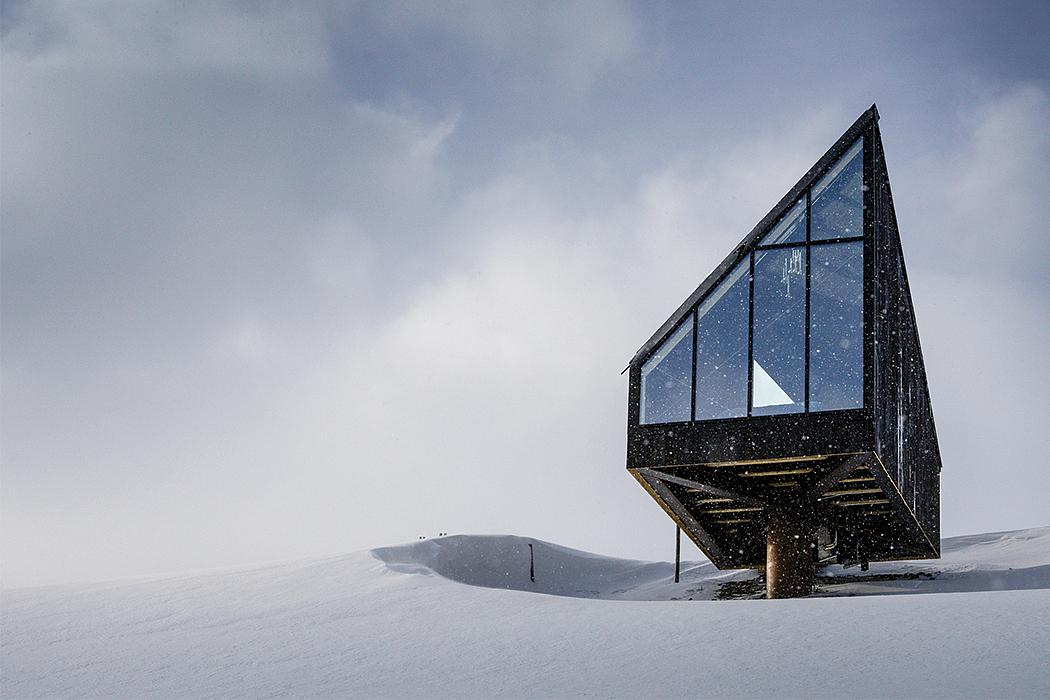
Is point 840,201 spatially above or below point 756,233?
above

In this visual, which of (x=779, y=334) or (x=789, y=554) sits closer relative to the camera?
(x=779, y=334)

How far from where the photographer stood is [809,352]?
42.7ft

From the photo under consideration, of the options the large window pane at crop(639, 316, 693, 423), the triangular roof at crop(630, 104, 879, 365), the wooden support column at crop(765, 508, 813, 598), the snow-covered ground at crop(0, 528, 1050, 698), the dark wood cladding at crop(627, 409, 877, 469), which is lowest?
the snow-covered ground at crop(0, 528, 1050, 698)

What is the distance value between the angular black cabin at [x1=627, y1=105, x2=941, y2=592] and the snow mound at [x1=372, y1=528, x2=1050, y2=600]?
4.46 meters

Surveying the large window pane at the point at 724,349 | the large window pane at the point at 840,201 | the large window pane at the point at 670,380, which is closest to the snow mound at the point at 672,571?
Result: the large window pane at the point at 670,380

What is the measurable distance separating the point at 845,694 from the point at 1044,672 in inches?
51.4

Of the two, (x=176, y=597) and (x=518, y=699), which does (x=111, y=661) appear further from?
(x=518, y=699)

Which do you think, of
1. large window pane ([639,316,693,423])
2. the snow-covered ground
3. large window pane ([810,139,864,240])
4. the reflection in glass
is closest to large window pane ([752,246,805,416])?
the reflection in glass

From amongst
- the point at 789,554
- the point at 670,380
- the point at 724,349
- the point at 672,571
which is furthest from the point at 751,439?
the point at 672,571

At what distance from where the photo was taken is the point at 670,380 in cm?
1390

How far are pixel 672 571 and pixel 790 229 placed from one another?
12687 mm

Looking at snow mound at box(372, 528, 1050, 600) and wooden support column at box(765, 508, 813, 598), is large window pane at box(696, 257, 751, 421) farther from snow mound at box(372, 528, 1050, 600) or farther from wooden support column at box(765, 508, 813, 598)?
snow mound at box(372, 528, 1050, 600)

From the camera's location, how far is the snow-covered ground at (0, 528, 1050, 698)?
646 cm

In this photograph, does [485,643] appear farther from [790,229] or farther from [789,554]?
[789,554]
